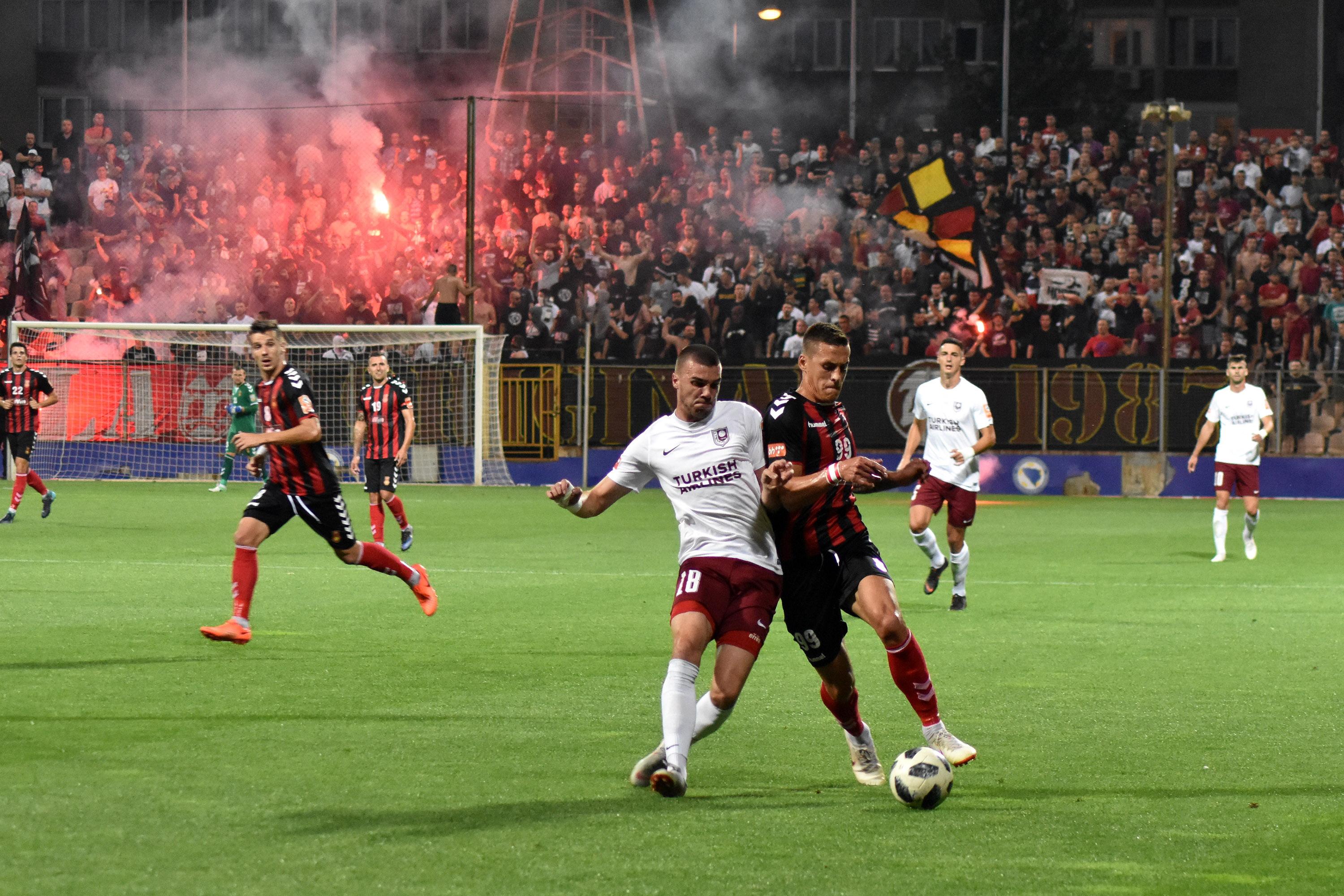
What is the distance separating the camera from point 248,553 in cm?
1013

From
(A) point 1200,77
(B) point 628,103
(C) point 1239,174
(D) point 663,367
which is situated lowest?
(D) point 663,367

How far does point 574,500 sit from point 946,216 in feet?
74.4

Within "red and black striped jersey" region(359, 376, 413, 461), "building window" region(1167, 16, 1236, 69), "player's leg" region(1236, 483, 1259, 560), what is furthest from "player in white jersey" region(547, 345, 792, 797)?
"building window" region(1167, 16, 1236, 69)

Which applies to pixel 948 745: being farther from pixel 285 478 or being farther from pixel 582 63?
pixel 582 63

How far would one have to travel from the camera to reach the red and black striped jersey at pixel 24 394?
2116cm

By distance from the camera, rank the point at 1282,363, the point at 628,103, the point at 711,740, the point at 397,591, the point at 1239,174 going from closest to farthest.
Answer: the point at 711,740
the point at 397,591
the point at 1282,363
the point at 1239,174
the point at 628,103

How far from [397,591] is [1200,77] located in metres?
42.7

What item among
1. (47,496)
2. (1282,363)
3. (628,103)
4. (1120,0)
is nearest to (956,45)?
(1120,0)

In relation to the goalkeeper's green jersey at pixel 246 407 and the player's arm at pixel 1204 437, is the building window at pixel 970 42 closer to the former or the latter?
the goalkeeper's green jersey at pixel 246 407

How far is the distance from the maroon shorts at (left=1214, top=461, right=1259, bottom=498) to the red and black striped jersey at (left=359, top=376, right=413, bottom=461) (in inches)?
332

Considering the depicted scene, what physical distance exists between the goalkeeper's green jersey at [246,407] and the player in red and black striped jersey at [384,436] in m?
6.93

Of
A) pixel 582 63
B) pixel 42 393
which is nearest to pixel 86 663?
pixel 42 393

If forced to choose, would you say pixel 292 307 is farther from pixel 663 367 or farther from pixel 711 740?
pixel 711 740

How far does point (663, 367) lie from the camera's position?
87.4 feet
